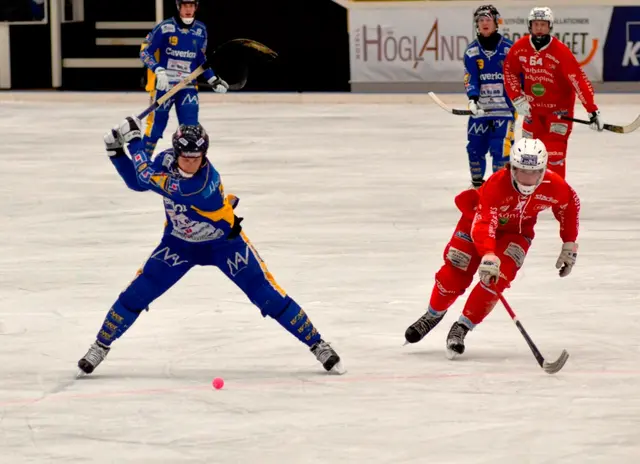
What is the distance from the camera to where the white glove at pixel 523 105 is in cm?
1227

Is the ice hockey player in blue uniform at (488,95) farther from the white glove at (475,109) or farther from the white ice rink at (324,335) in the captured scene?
the white ice rink at (324,335)

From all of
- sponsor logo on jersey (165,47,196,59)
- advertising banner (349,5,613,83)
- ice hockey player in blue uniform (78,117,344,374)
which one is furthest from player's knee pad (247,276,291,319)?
advertising banner (349,5,613,83)

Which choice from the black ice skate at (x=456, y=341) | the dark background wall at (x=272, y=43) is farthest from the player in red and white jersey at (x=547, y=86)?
the dark background wall at (x=272, y=43)

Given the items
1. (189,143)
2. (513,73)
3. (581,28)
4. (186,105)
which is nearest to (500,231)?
(189,143)

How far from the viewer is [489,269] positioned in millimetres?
6914

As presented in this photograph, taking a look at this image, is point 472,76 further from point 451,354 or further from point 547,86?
point 451,354

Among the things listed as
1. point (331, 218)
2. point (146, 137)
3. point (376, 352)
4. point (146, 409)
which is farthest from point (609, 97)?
point (146, 409)

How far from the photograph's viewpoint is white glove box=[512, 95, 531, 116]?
12.3m

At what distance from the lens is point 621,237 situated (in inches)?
435

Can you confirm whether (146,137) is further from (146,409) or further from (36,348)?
(146,409)

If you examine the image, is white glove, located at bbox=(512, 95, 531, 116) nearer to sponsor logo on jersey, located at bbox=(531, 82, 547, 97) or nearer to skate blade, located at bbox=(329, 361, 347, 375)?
sponsor logo on jersey, located at bbox=(531, 82, 547, 97)

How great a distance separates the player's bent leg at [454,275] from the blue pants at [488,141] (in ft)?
18.8

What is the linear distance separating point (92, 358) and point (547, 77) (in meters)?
6.29

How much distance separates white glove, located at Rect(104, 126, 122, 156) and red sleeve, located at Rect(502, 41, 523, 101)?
6240 mm
